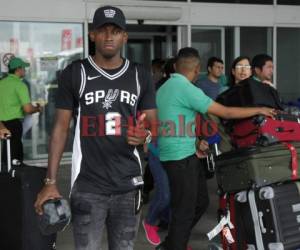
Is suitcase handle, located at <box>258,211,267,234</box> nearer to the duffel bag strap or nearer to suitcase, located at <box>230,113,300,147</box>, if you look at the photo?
the duffel bag strap

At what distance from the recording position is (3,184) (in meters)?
3.87

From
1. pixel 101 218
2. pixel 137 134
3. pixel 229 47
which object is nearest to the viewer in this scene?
pixel 137 134

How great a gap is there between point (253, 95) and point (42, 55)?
6.36 meters

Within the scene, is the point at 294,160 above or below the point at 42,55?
below

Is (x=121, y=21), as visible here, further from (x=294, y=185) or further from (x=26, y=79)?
(x=26, y=79)

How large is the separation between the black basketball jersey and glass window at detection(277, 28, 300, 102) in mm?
9349

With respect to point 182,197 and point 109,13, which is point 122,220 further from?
point 182,197

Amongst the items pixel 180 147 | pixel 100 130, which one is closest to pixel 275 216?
pixel 180 147

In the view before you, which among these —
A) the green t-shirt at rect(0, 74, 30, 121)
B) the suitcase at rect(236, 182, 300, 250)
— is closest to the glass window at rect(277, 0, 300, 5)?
the green t-shirt at rect(0, 74, 30, 121)

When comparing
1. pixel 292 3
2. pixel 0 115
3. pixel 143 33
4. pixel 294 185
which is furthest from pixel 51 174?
pixel 292 3

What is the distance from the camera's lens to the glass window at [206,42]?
10.6 m

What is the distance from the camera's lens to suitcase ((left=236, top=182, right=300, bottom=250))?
340 cm

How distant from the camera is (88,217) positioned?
2762mm

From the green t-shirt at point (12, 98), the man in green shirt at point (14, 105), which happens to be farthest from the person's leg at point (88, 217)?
the green t-shirt at point (12, 98)
